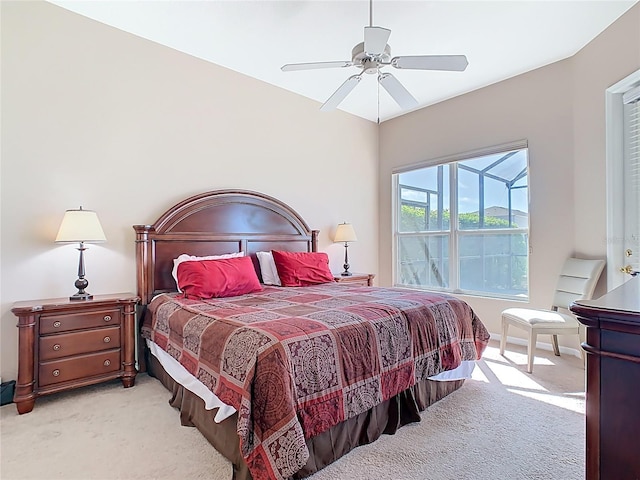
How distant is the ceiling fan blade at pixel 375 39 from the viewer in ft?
6.84

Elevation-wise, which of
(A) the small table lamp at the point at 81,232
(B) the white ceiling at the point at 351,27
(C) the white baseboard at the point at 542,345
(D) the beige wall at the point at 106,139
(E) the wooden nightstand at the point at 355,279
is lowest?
(C) the white baseboard at the point at 542,345

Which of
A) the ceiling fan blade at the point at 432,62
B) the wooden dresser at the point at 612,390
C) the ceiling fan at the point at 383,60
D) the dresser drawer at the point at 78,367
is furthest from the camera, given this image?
the dresser drawer at the point at 78,367

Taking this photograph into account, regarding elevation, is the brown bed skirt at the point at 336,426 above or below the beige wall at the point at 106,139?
below

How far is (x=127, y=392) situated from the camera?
272 centimetres

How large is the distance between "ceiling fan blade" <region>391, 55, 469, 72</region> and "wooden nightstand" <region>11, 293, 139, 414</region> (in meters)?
2.74

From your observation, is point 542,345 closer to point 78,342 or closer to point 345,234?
point 345,234

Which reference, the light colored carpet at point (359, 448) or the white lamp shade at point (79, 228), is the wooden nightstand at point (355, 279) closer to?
the light colored carpet at point (359, 448)

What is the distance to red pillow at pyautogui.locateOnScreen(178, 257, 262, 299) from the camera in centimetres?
285

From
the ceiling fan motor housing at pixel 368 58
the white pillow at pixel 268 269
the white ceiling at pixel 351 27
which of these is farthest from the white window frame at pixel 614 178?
the white pillow at pixel 268 269

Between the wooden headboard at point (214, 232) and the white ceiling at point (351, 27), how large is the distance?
1456mm

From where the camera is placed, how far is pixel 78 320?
2.59 metres

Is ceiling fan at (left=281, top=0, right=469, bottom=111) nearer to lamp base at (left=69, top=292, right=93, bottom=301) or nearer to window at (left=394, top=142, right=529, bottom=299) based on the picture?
window at (left=394, top=142, right=529, bottom=299)

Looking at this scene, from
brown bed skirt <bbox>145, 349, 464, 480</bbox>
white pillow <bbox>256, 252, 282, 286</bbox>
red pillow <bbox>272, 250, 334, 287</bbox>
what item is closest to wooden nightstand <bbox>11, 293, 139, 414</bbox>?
brown bed skirt <bbox>145, 349, 464, 480</bbox>

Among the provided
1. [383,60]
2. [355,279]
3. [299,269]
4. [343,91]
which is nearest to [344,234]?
[355,279]
